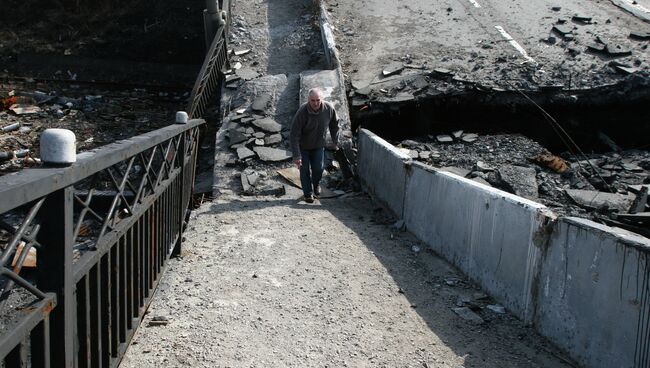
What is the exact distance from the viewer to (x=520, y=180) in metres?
8.60

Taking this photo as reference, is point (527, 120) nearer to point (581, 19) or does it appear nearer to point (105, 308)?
point (581, 19)

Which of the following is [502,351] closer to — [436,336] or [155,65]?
[436,336]

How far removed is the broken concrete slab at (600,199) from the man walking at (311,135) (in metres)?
3.55

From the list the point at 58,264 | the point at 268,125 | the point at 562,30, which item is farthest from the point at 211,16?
the point at 58,264

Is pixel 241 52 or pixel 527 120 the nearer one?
pixel 527 120

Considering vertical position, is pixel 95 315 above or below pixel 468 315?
above

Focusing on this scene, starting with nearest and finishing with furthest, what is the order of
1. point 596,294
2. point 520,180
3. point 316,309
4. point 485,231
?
point 596,294 < point 316,309 < point 485,231 < point 520,180

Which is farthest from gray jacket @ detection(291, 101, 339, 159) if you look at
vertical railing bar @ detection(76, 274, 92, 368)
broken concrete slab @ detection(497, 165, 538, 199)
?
vertical railing bar @ detection(76, 274, 92, 368)

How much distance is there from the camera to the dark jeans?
371 inches

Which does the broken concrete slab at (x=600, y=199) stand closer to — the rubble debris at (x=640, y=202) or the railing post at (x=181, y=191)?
the rubble debris at (x=640, y=202)

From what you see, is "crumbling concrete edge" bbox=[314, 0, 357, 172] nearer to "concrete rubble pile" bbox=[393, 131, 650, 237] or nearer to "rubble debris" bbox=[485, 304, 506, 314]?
"concrete rubble pile" bbox=[393, 131, 650, 237]

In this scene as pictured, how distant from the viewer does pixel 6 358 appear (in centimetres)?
212

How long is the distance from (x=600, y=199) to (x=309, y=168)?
4097 millimetres

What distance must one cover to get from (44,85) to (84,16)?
5.22 metres
